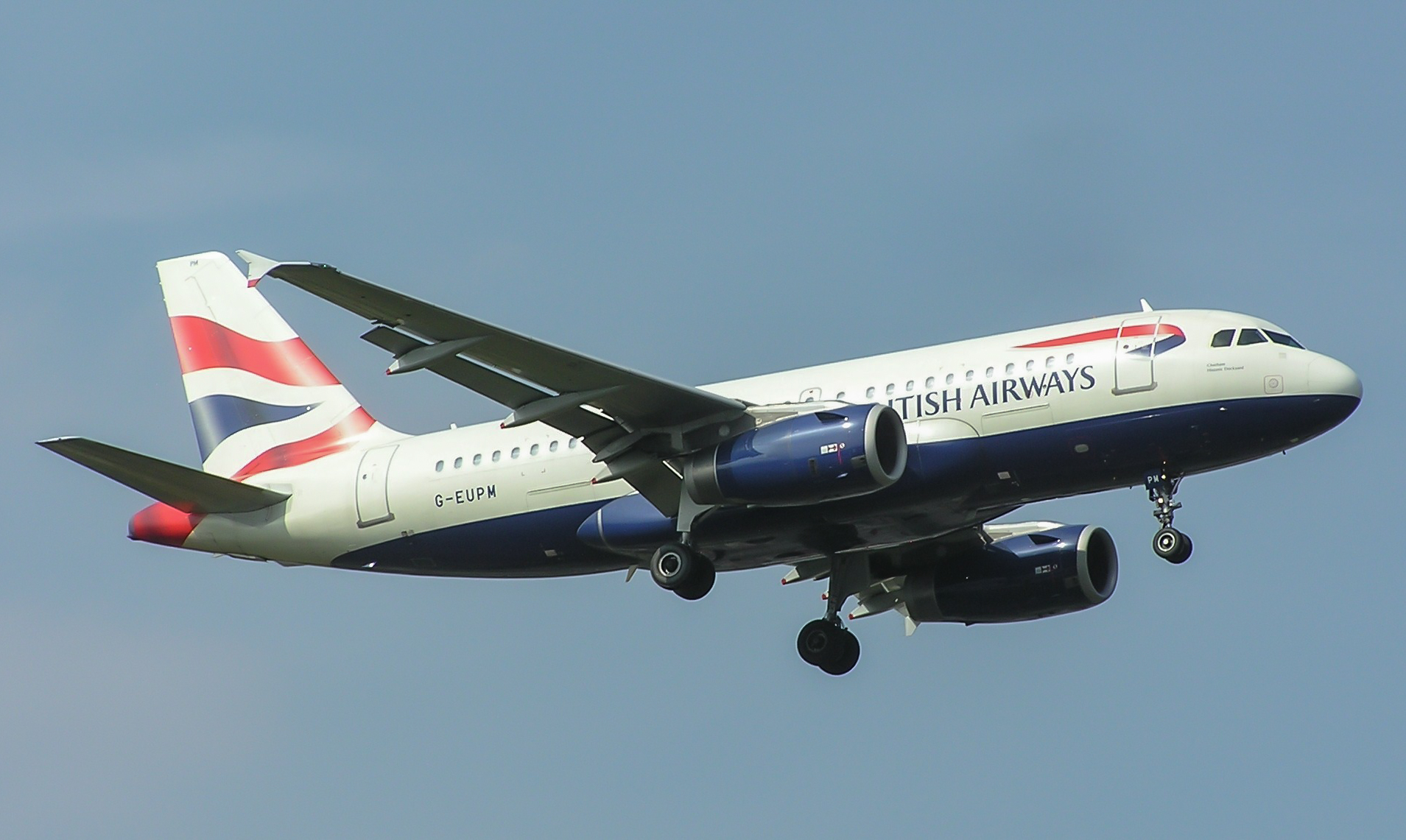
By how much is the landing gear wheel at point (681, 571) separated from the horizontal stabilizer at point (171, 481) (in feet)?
27.0

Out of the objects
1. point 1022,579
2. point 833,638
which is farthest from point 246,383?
point 1022,579

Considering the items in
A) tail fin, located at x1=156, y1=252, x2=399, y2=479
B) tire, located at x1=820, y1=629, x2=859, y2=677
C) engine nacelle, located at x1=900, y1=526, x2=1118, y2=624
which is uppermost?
tail fin, located at x1=156, y1=252, x2=399, y2=479

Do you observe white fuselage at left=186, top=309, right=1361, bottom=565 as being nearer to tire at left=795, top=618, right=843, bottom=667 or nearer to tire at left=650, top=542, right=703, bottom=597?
tire at left=650, top=542, right=703, bottom=597

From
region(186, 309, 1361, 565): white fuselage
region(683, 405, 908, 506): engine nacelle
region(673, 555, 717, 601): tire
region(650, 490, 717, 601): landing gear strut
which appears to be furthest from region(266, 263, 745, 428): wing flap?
region(673, 555, 717, 601): tire

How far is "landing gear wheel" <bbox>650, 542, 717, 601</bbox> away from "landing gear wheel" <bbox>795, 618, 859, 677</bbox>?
15.1 feet

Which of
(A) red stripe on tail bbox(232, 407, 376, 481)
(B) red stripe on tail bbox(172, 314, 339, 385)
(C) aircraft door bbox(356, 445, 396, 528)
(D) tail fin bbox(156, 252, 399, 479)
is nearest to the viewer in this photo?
(C) aircraft door bbox(356, 445, 396, 528)

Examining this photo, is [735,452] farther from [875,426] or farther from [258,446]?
[258,446]

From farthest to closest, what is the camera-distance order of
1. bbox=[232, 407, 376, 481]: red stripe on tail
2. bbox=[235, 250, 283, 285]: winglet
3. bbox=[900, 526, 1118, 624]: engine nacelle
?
bbox=[232, 407, 376, 481]: red stripe on tail
bbox=[900, 526, 1118, 624]: engine nacelle
bbox=[235, 250, 283, 285]: winglet

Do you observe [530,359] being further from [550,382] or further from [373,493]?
[373,493]

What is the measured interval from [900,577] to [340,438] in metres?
11.4

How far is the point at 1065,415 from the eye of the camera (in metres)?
32.4

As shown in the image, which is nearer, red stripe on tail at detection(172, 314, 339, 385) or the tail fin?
the tail fin

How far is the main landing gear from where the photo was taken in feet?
106

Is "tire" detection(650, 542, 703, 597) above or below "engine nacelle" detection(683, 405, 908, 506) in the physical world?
below
